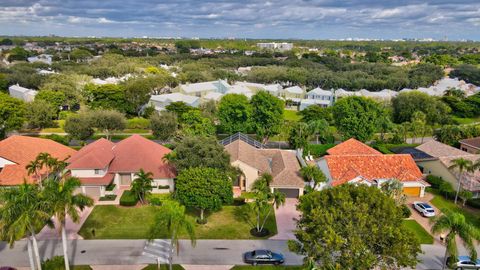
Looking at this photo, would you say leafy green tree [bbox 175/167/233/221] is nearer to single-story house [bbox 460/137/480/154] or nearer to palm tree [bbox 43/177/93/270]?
palm tree [bbox 43/177/93/270]

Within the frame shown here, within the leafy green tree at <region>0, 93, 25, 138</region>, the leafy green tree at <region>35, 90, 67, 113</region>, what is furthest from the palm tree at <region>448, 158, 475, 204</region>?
the leafy green tree at <region>35, 90, 67, 113</region>

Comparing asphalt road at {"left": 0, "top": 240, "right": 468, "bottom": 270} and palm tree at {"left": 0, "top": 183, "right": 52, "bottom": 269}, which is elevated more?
palm tree at {"left": 0, "top": 183, "right": 52, "bottom": 269}

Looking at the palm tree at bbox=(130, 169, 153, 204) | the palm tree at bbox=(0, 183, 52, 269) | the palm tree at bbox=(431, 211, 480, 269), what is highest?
the palm tree at bbox=(0, 183, 52, 269)

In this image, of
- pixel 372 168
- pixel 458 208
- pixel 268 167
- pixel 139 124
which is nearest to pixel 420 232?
pixel 458 208

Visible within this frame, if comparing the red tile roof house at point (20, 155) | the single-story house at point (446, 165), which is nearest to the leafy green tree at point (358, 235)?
the single-story house at point (446, 165)

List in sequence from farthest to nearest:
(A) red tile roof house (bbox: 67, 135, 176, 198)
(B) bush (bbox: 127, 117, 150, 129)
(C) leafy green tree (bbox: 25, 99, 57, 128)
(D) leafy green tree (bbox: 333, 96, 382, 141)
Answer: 1. (B) bush (bbox: 127, 117, 150, 129)
2. (C) leafy green tree (bbox: 25, 99, 57, 128)
3. (D) leafy green tree (bbox: 333, 96, 382, 141)
4. (A) red tile roof house (bbox: 67, 135, 176, 198)

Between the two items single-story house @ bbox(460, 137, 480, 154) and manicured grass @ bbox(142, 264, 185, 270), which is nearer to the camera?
manicured grass @ bbox(142, 264, 185, 270)

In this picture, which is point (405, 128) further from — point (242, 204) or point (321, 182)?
point (242, 204)
